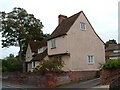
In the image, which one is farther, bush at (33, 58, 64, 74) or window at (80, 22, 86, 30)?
window at (80, 22, 86, 30)

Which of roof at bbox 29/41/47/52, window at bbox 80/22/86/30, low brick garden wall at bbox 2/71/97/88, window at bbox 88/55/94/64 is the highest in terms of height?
window at bbox 80/22/86/30

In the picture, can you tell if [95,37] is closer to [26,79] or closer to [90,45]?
[90,45]

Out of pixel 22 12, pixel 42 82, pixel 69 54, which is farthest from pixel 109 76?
pixel 22 12

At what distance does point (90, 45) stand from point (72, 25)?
4161 mm

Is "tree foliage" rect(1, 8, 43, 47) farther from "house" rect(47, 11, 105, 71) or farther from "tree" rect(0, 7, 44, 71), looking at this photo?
"house" rect(47, 11, 105, 71)

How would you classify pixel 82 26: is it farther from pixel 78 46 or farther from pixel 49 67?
pixel 49 67

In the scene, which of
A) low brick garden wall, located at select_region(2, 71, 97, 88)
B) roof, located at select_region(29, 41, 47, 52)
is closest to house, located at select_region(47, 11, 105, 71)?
low brick garden wall, located at select_region(2, 71, 97, 88)

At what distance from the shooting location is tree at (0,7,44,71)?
184 feet

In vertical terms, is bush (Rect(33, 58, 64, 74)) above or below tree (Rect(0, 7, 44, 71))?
below

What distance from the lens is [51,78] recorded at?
2812cm

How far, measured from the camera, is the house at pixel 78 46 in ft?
111

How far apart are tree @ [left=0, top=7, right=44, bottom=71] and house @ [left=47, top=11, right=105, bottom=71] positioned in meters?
20.3

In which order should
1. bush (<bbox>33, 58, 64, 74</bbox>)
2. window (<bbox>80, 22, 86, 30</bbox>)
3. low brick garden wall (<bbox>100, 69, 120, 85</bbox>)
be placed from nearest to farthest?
low brick garden wall (<bbox>100, 69, 120, 85</bbox>), bush (<bbox>33, 58, 64, 74</bbox>), window (<bbox>80, 22, 86, 30</bbox>)

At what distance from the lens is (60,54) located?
115 ft
